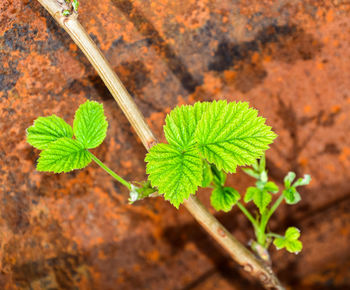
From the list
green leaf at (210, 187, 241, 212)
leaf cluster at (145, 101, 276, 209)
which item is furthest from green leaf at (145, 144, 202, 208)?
green leaf at (210, 187, 241, 212)

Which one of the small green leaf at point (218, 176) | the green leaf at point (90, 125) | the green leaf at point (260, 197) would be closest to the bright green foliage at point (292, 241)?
the green leaf at point (260, 197)

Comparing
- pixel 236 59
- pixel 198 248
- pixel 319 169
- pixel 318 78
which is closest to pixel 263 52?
pixel 236 59

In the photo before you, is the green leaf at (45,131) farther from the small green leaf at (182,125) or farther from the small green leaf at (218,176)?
the small green leaf at (218,176)

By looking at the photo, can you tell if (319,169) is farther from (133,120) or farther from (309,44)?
(133,120)

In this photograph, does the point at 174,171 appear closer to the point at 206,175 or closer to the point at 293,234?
the point at 206,175

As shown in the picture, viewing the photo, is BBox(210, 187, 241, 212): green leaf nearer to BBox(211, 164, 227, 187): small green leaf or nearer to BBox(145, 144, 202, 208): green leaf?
BBox(211, 164, 227, 187): small green leaf

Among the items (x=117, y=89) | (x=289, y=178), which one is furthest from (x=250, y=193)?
(x=117, y=89)
